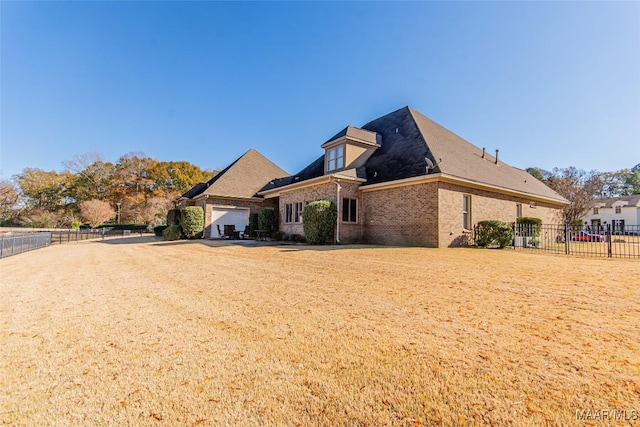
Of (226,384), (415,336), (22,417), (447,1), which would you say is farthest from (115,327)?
(447,1)

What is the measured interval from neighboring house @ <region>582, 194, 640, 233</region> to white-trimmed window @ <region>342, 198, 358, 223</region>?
153ft

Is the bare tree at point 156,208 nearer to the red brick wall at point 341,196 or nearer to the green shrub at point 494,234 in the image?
the red brick wall at point 341,196

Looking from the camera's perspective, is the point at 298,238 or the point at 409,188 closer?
the point at 409,188

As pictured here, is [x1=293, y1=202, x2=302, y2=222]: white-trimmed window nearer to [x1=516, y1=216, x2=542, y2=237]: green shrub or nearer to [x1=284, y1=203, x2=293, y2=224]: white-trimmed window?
[x1=284, y1=203, x2=293, y2=224]: white-trimmed window

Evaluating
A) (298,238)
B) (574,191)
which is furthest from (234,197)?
(574,191)

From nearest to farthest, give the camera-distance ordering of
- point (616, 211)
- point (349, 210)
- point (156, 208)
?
point (349, 210), point (156, 208), point (616, 211)

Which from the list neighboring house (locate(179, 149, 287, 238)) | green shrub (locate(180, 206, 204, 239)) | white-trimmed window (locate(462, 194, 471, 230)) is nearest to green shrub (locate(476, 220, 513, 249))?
white-trimmed window (locate(462, 194, 471, 230))

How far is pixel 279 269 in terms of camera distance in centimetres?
797

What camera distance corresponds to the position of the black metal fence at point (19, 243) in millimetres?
13406

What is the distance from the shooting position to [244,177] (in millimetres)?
23375

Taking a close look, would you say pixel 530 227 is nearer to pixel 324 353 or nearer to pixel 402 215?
pixel 402 215

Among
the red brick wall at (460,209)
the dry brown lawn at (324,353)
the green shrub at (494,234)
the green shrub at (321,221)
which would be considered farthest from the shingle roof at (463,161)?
the dry brown lawn at (324,353)

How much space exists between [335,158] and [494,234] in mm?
8986

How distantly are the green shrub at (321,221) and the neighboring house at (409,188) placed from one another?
456 mm
